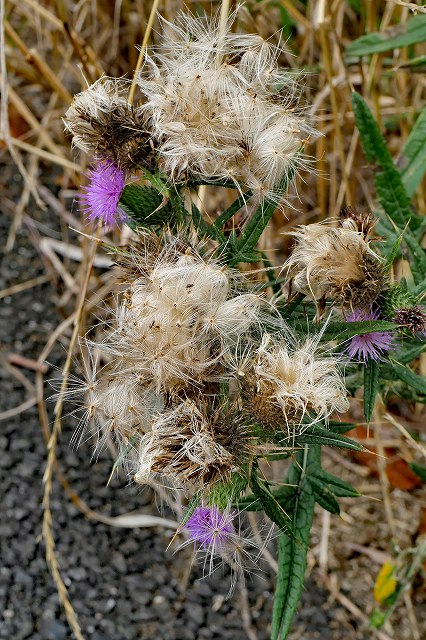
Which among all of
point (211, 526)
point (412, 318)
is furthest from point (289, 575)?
point (412, 318)

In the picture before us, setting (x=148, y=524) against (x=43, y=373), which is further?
(x=43, y=373)

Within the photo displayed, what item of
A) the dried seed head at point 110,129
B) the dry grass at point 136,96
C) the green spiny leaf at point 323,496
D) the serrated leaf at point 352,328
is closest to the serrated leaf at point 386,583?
the dry grass at point 136,96

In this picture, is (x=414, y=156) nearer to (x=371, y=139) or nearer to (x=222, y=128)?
(x=371, y=139)

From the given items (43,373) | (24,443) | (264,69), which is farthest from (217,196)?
(264,69)

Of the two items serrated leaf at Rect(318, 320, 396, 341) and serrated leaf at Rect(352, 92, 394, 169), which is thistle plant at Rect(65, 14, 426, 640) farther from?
serrated leaf at Rect(352, 92, 394, 169)

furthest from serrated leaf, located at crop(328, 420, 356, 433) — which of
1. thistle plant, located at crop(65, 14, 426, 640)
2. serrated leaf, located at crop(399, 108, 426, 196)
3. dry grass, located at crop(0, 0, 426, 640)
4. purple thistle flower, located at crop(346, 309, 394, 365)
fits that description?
dry grass, located at crop(0, 0, 426, 640)

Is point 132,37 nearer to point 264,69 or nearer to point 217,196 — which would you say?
point 217,196
